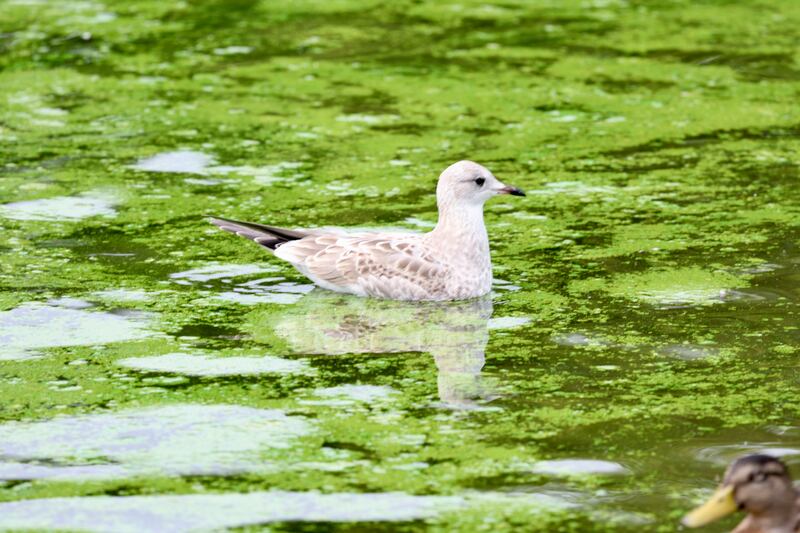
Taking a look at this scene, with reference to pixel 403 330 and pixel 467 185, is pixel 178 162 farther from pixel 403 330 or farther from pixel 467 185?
pixel 403 330

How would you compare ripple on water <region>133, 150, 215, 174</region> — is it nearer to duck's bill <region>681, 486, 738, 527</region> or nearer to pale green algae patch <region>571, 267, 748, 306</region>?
pale green algae patch <region>571, 267, 748, 306</region>

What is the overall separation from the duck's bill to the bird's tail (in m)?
3.37

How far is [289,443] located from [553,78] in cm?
656

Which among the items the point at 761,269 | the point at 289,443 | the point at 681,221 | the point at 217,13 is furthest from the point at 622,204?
the point at 217,13

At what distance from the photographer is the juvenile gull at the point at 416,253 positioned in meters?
7.33

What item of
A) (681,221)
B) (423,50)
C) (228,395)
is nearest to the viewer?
(228,395)

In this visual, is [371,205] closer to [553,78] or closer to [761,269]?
[761,269]

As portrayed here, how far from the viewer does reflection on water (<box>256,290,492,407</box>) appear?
6336mm

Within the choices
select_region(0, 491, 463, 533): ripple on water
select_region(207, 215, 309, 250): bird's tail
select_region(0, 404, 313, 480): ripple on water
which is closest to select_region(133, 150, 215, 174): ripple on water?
select_region(207, 215, 309, 250): bird's tail

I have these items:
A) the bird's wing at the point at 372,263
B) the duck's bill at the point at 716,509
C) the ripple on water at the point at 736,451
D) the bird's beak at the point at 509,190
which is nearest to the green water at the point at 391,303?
the ripple on water at the point at 736,451

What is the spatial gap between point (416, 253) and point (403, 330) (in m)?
0.58

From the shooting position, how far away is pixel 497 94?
36.7ft

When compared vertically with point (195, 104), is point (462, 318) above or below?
below

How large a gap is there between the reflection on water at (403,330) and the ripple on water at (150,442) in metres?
0.78
